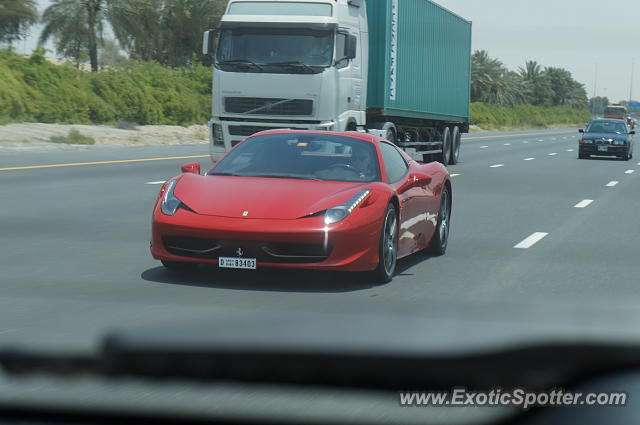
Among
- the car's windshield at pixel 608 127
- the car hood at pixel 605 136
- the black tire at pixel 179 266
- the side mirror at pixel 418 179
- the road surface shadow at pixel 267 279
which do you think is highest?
the side mirror at pixel 418 179

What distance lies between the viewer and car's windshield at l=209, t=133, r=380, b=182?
387 inches

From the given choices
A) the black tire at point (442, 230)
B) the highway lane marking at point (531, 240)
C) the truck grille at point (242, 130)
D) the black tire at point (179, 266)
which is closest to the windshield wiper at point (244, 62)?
the truck grille at point (242, 130)

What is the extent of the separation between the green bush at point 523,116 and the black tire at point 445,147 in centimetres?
5814

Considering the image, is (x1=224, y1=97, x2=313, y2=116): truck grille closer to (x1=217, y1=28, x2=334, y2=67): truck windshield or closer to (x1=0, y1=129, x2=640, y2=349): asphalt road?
(x1=217, y1=28, x2=334, y2=67): truck windshield

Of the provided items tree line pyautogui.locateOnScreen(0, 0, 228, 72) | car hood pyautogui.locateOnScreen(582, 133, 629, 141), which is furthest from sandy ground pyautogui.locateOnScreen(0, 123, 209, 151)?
car hood pyautogui.locateOnScreen(582, 133, 629, 141)

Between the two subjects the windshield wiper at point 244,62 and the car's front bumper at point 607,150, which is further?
the car's front bumper at point 607,150

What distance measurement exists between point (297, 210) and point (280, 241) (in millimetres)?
312

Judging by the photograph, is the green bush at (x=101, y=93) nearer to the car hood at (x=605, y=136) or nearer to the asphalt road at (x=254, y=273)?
the car hood at (x=605, y=136)

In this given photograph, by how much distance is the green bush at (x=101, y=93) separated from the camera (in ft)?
120

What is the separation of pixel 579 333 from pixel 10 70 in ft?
117

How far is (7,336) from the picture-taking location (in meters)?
6.42

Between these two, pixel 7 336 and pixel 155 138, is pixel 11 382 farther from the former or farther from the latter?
pixel 155 138

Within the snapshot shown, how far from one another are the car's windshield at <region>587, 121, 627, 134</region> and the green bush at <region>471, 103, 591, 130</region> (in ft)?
159

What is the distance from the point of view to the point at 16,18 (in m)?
48.8
